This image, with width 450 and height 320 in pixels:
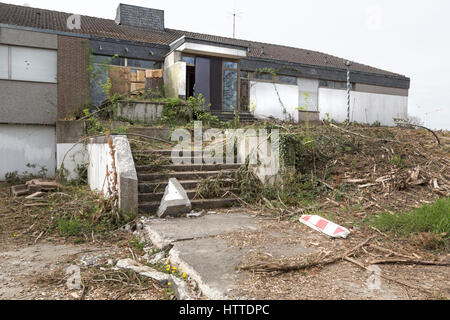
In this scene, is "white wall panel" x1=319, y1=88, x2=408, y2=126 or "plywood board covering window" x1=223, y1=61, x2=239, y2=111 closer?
"plywood board covering window" x1=223, y1=61, x2=239, y2=111

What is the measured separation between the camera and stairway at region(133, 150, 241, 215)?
20.5 feet

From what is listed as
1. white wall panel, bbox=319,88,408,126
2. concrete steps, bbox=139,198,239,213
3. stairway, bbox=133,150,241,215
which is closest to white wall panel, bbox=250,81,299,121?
white wall panel, bbox=319,88,408,126

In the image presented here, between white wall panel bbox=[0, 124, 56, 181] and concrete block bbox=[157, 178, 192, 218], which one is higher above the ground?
white wall panel bbox=[0, 124, 56, 181]

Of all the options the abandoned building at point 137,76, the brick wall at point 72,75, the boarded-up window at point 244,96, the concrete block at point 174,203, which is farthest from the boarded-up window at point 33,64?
the concrete block at point 174,203

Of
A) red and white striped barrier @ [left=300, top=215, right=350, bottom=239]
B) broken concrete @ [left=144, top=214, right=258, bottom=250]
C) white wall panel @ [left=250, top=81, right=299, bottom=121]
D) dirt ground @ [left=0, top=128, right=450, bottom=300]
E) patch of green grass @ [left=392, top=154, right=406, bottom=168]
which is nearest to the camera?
dirt ground @ [left=0, top=128, right=450, bottom=300]

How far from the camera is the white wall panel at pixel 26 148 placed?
12.6m

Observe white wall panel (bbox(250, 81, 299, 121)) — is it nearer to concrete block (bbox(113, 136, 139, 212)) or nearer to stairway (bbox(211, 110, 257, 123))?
stairway (bbox(211, 110, 257, 123))

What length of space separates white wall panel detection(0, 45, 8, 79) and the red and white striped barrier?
12.7 metres

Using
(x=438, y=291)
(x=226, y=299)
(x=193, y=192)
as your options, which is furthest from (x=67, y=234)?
(x=438, y=291)

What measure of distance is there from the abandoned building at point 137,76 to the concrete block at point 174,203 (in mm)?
6740

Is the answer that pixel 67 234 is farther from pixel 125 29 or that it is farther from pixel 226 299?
pixel 125 29

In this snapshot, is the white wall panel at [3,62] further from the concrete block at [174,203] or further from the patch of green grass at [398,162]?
the patch of green grass at [398,162]
